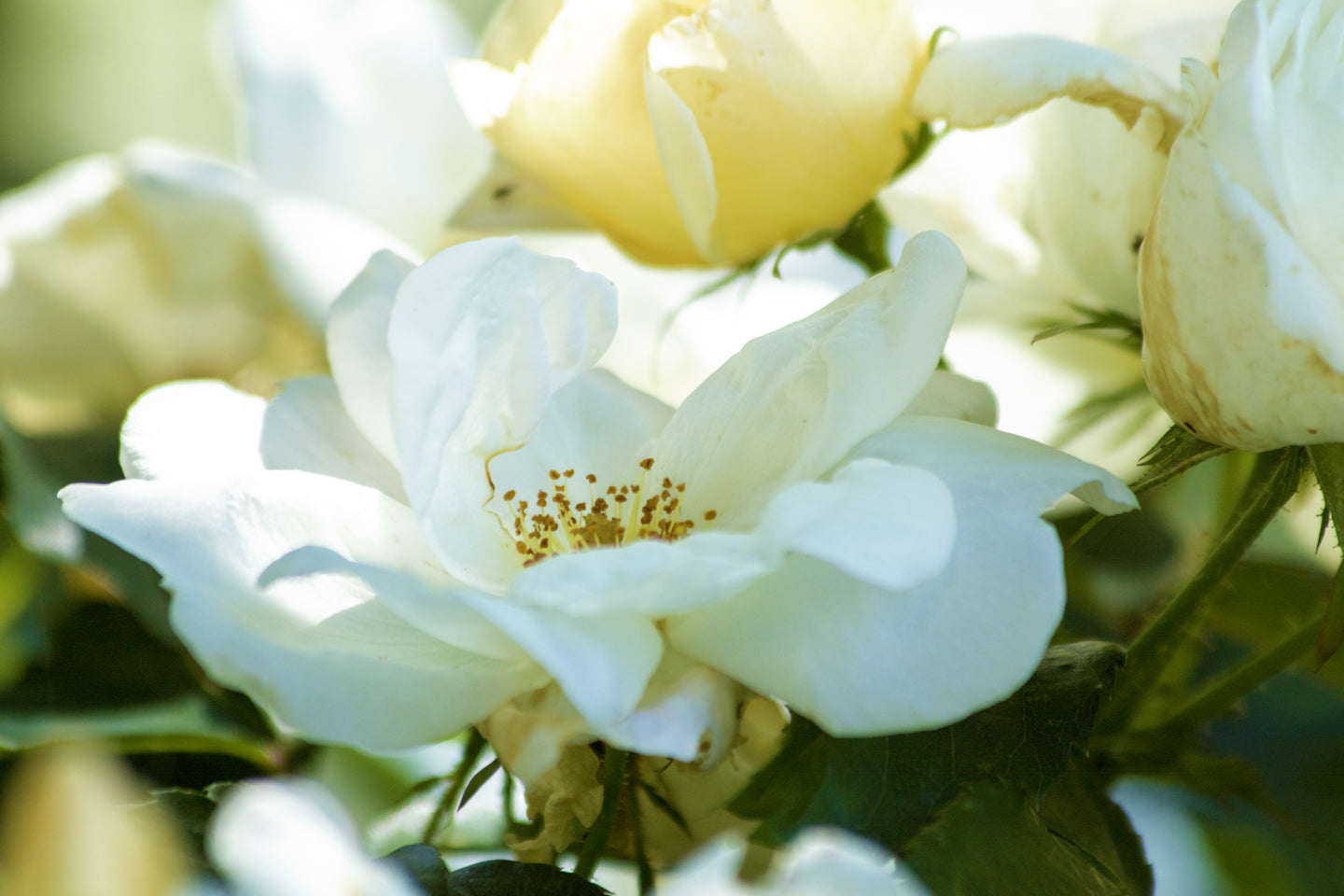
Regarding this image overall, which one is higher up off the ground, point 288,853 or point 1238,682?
point 288,853

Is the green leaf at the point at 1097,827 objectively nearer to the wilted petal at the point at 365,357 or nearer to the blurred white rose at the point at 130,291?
the wilted petal at the point at 365,357

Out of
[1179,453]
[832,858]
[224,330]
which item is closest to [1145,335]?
[1179,453]

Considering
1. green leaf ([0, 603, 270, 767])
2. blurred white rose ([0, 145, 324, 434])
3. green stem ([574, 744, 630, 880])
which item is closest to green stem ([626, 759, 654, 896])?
green stem ([574, 744, 630, 880])

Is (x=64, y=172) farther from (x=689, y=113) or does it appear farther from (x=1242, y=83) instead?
(x=1242, y=83)

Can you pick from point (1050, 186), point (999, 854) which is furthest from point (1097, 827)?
point (1050, 186)

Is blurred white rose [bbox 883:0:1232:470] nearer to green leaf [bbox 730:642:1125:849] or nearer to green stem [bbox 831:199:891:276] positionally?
green stem [bbox 831:199:891:276]

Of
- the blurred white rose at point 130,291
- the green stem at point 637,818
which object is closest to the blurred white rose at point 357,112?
the blurred white rose at point 130,291

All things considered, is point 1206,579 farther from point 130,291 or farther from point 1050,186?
point 130,291
